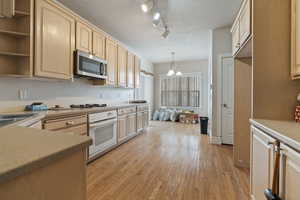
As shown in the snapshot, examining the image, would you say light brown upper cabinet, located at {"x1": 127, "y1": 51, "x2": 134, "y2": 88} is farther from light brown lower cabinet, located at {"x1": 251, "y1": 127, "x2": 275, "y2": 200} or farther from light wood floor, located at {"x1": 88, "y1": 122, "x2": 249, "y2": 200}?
light brown lower cabinet, located at {"x1": 251, "y1": 127, "x2": 275, "y2": 200}

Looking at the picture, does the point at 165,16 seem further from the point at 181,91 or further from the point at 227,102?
the point at 181,91

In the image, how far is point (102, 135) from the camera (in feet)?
9.95

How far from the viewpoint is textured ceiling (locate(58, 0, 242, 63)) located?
9.36 feet

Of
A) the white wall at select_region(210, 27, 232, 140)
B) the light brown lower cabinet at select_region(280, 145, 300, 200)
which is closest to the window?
the white wall at select_region(210, 27, 232, 140)

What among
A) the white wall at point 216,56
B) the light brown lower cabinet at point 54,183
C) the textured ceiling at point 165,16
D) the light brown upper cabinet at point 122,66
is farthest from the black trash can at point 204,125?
the light brown lower cabinet at point 54,183

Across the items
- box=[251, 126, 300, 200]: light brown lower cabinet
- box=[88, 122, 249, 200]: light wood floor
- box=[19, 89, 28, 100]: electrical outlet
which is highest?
box=[19, 89, 28, 100]: electrical outlet

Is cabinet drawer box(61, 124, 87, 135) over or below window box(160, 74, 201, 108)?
below

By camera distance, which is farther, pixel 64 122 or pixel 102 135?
pixel 102 135

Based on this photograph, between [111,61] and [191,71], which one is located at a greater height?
[191,71]

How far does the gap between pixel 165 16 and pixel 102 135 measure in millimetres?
2530

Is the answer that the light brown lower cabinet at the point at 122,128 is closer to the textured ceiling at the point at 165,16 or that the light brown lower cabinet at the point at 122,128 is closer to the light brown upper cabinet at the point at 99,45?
the light brown upper cabinet at the point at 99,45

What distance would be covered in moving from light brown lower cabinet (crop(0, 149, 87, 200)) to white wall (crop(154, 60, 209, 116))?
277 inches

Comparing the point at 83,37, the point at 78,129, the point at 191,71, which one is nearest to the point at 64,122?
the point at 78,129

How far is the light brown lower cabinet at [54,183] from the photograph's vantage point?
478 millimetres
